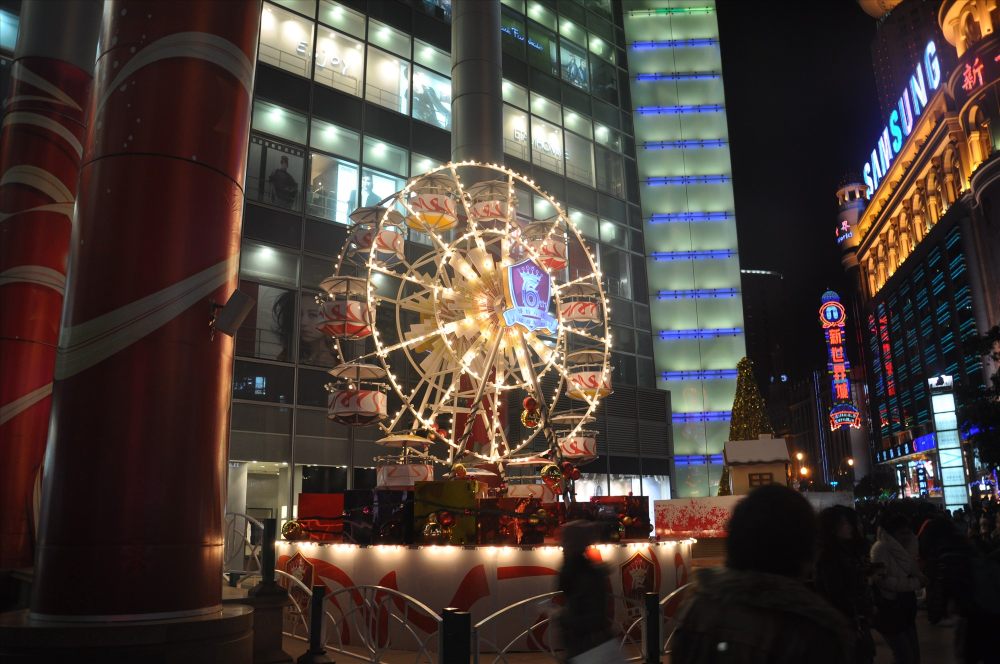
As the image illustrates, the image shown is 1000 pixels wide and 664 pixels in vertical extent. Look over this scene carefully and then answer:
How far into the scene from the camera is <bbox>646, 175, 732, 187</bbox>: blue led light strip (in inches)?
1560

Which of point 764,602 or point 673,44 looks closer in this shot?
point 764,602

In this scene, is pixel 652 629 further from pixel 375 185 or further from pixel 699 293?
pixel 699 293

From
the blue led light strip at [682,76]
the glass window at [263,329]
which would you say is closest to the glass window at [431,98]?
the glass window at [263,329]

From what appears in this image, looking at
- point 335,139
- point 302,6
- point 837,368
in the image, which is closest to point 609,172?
point 335,139

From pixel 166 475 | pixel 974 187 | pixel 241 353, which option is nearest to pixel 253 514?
pixel 241 353

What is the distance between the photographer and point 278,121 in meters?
25.1

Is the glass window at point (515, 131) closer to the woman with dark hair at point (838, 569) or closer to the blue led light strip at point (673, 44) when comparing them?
the blue led light strip at point (673, 44)

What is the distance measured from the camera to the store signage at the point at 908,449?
68.4 metres

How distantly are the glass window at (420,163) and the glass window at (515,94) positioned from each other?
5.85 metres

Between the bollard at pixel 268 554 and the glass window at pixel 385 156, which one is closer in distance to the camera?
the bollard at pixel 268 554

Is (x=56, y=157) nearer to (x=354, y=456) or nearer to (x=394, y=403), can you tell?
(x=354, y=456)

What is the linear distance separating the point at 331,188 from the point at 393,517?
15.8m

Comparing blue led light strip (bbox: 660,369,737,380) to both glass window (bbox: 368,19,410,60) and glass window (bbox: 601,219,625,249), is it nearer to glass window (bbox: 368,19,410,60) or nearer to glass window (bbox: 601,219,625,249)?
glass window (bbox: 601,219,625,249)

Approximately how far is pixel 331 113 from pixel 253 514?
13.9m
